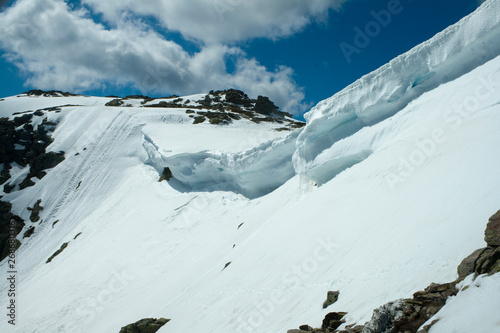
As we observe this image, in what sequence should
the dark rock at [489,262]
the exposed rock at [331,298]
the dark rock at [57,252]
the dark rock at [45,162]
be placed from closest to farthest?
the dark rock at [489,262] < the exposed rock at [331,298] < the dark rock at [57,252] < the dark rock at [45,162]

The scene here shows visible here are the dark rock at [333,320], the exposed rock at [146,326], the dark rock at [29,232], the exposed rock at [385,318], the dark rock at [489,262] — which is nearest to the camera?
the dark rock at [489,262]

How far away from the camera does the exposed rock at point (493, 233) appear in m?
4.60

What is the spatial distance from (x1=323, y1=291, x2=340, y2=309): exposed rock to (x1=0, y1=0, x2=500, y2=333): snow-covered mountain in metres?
0.17

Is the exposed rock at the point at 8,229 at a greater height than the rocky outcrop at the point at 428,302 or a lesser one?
greater

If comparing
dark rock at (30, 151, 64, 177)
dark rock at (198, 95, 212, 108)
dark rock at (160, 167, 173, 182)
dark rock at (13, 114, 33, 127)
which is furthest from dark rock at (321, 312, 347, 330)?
dark rock at (198, 95, 212, 108)

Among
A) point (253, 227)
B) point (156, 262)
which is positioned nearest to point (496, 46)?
point (253, 227)

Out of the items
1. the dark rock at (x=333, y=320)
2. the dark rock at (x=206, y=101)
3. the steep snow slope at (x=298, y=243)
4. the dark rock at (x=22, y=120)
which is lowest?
the dark rock at (x=333, y=320)

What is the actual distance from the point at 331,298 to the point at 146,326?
23.2 ft

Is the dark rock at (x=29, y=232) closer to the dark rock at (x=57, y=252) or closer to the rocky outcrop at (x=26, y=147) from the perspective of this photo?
the rocky outcrop at (x=26, y=147)

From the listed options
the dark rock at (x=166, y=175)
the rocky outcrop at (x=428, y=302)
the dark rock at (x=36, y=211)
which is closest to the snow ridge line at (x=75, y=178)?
the dark rock at (x=36, y=211)

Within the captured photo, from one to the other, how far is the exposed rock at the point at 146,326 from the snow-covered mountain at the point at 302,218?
0.44 metres

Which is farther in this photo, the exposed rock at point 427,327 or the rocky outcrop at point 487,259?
the rocky outcrop at point 487,259

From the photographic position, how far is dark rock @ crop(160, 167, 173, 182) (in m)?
28.5

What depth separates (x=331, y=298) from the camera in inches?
268
